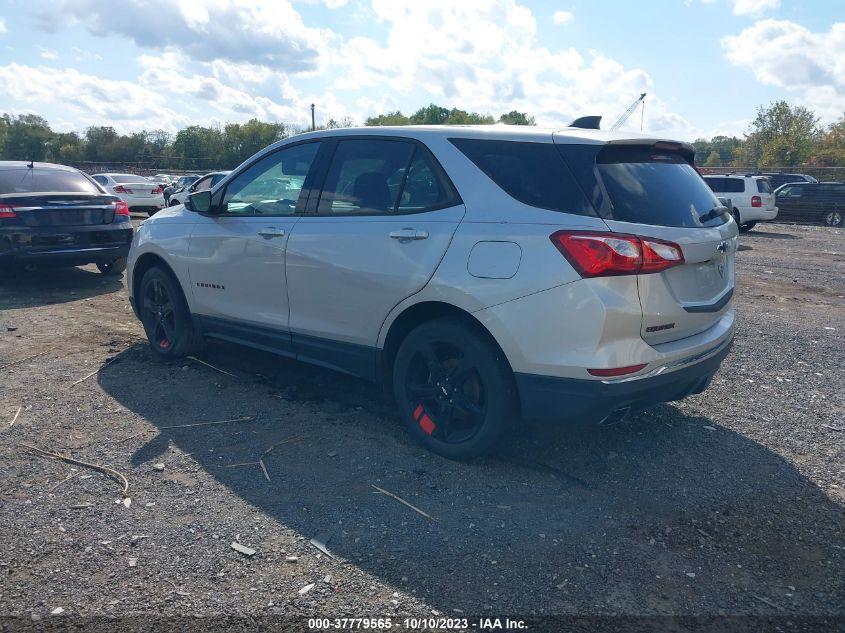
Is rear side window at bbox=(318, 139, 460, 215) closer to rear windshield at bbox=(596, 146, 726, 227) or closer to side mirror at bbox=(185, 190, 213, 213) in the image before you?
rear windshield at bbox=(596, 146, 726, 227)

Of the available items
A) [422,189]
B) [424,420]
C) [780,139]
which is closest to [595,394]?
[424,420]

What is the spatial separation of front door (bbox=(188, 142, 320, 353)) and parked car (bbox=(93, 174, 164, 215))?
63.9 feet

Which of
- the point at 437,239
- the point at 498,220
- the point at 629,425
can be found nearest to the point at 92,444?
the point at 437,239

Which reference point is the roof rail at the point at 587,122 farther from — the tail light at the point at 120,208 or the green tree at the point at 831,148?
the green tree at the point at 831,148

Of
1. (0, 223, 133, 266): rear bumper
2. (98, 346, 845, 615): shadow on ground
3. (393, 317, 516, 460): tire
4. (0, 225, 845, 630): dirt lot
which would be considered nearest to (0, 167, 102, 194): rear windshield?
(0, 223, 133, 266): rear bumper

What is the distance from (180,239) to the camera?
5.67 metres

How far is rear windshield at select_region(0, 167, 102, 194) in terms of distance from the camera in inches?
345

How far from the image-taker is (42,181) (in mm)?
9078

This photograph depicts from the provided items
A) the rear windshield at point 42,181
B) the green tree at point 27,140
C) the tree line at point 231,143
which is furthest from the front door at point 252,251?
the green tree at point 27,140

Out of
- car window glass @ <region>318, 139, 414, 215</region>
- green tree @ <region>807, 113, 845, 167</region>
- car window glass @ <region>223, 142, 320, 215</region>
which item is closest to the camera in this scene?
car window glass @ <region>318, 139, 414, 215</region>

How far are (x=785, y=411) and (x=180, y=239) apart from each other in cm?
471

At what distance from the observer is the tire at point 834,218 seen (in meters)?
23.5

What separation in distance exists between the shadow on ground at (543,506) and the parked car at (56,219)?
4472mm

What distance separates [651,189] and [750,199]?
18769 millimetres
